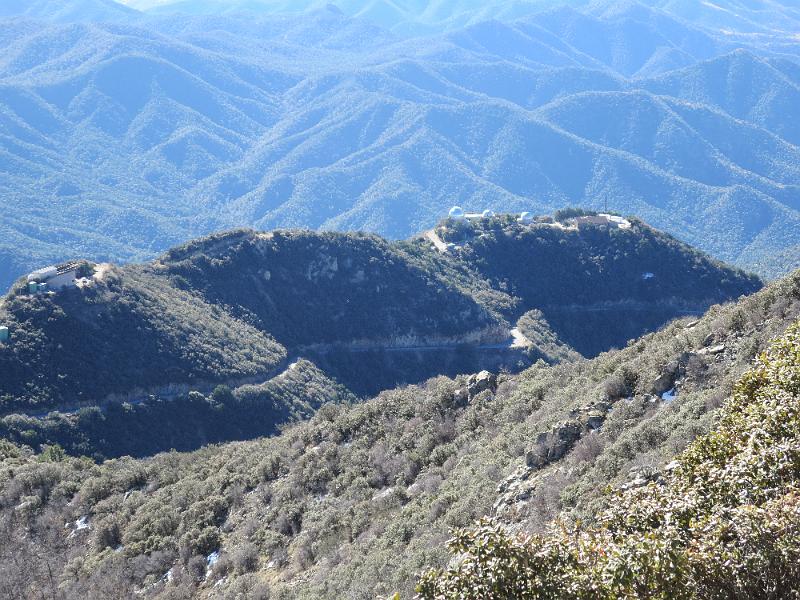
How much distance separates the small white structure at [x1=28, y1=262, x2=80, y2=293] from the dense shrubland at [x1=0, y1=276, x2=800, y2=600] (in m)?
22.2

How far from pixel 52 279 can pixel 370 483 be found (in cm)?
3474

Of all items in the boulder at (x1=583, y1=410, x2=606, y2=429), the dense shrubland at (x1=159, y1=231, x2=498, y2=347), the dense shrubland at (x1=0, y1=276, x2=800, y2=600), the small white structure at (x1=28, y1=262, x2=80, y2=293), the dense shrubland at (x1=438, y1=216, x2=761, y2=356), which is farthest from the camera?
the dense shrubland at (x1=438, y1=216, x2=761, y2=356)

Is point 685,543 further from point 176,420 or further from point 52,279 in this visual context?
point 52,279

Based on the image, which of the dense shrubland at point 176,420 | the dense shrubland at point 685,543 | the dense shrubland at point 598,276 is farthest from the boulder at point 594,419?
the dense shrubland at point 598,276

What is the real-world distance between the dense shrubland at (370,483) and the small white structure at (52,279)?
22.2 meters

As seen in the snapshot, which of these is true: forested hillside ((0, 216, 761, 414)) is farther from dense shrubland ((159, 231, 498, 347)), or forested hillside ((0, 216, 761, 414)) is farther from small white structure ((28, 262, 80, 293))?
small white structure ((28, 262, 80, 293))

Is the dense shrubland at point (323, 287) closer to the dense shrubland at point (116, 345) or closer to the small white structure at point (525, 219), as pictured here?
the dense shrubland at point (116, 345)

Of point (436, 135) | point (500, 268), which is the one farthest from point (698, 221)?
point (500, 268)

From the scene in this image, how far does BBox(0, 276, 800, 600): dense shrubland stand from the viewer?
18062 mm

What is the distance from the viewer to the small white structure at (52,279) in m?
53.3

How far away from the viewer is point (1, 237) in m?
137

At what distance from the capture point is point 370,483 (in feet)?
81.9

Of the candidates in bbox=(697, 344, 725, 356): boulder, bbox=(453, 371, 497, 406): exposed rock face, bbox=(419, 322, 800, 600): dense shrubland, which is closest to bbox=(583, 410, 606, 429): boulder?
bbox=(697, 344, 725, 356): boulder

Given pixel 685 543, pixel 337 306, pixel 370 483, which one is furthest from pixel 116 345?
pixel 685 543
